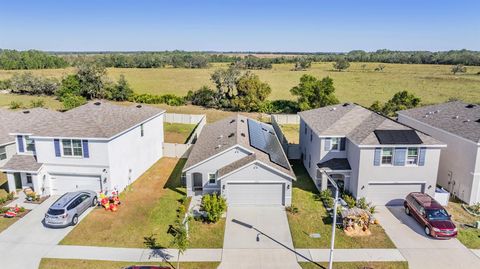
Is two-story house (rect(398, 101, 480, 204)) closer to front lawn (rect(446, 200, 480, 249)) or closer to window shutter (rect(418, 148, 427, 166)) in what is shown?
front lawn (rect(446, 200, 480, 249))

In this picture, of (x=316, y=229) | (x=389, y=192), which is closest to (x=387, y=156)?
(x=389, y=192)

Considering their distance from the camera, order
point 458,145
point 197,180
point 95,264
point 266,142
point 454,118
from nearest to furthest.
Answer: point 95,264 → point 458,145 → point 197,180 → point 454,118 → point 266,142

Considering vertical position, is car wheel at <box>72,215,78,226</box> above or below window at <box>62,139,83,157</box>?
below

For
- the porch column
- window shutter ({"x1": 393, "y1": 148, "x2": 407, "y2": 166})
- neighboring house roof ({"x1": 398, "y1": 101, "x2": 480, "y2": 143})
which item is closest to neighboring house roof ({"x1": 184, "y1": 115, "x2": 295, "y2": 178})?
window shutter ({"x1": 393, "y1": 148, "x2": 407, "y2": 166})

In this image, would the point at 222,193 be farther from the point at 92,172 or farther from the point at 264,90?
the point at 264,90

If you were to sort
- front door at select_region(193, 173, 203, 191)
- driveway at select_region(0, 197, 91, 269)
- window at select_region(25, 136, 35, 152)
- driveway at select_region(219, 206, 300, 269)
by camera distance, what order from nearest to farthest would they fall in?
driveway at select_region(0, 197, 91, 269), driveway at select_region(219, 206, 300, 269), window at select_region(25, 136, 35, 152), front door at select_region(193, 173, 203, 191)

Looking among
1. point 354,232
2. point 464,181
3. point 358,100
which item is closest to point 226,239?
point 354,232

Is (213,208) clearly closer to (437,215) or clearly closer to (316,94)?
(437,215)
